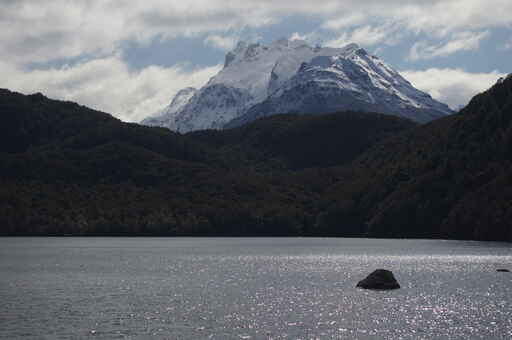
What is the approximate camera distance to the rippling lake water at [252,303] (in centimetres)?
8319

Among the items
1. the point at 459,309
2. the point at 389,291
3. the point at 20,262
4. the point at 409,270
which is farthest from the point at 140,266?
the point at 459,309

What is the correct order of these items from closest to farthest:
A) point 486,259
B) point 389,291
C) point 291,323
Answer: point 291,323
point 389,291
point 486,259

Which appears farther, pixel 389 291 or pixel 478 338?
pixel 389 291

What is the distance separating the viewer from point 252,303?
352 ft

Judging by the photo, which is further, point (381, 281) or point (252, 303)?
point (381, 281)

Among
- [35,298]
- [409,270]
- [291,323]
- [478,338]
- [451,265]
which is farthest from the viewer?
[451,265]

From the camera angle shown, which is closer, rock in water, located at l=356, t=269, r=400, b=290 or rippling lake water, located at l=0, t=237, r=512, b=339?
rippling lake water, located at l=0, t=237, r=512, b=339

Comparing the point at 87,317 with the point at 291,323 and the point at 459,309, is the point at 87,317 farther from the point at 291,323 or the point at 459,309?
the point at 459,309

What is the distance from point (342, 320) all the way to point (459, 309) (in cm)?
1845

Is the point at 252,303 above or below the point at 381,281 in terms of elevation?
below

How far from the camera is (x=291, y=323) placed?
88625 mm

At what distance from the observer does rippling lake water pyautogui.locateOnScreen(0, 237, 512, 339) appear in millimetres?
83188

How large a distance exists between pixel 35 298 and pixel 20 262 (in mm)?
82796

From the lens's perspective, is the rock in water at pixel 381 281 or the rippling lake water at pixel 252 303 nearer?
the rippling lake water at pixel 252 303
